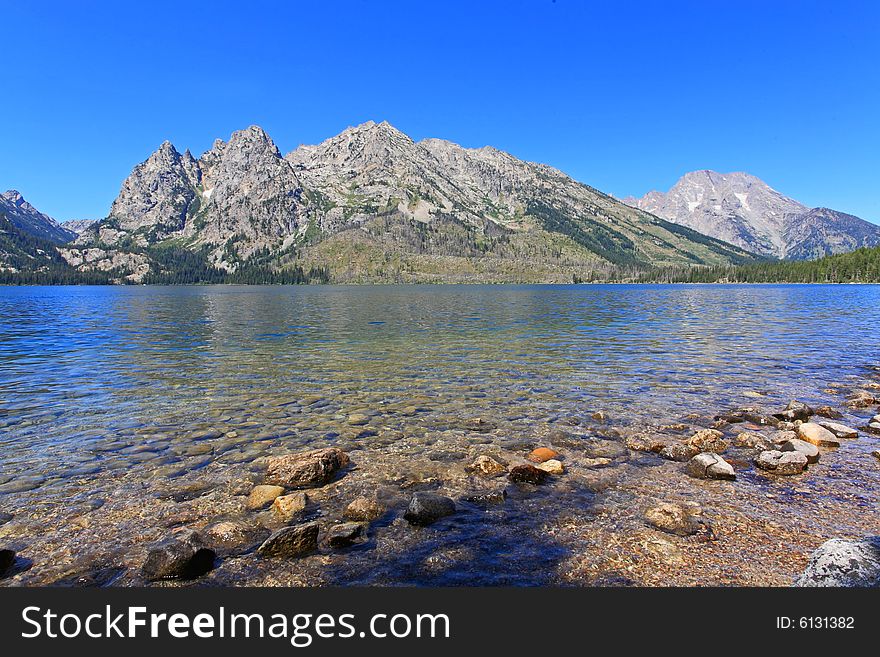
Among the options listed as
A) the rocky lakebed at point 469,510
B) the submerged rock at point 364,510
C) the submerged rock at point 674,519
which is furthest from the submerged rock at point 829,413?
the submerged rock at point 364,510

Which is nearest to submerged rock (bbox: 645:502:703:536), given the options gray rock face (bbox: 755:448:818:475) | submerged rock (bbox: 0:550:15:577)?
gray rock face (bbox: 755:448:818:475)

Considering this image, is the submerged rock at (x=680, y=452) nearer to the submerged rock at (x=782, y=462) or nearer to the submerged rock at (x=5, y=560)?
the submerged rock at (x=782, y=462)

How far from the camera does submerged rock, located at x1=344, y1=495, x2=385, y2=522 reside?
11127mm

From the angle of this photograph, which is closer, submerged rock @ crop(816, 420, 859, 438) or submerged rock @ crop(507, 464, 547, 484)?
submerged rock @ crop(507, 464, 547, 484)

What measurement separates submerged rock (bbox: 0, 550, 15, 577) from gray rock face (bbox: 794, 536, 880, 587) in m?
15.1

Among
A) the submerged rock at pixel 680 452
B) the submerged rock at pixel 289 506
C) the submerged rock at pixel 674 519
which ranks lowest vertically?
the submerged rock at pixel 289 506

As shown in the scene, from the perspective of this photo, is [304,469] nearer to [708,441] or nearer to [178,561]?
[178,561]

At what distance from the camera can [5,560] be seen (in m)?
8.94

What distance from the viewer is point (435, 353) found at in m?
38.5

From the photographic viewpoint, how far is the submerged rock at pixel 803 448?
1411cm

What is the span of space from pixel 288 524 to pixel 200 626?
4197mm

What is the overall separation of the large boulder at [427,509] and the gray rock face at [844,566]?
23.3 feet

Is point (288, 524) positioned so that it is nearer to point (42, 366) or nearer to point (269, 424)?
point (269, 424)

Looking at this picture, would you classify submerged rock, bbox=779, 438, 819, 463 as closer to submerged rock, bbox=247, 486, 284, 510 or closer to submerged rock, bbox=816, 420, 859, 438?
submerged rock, bbox=816, 420, 859, 438
